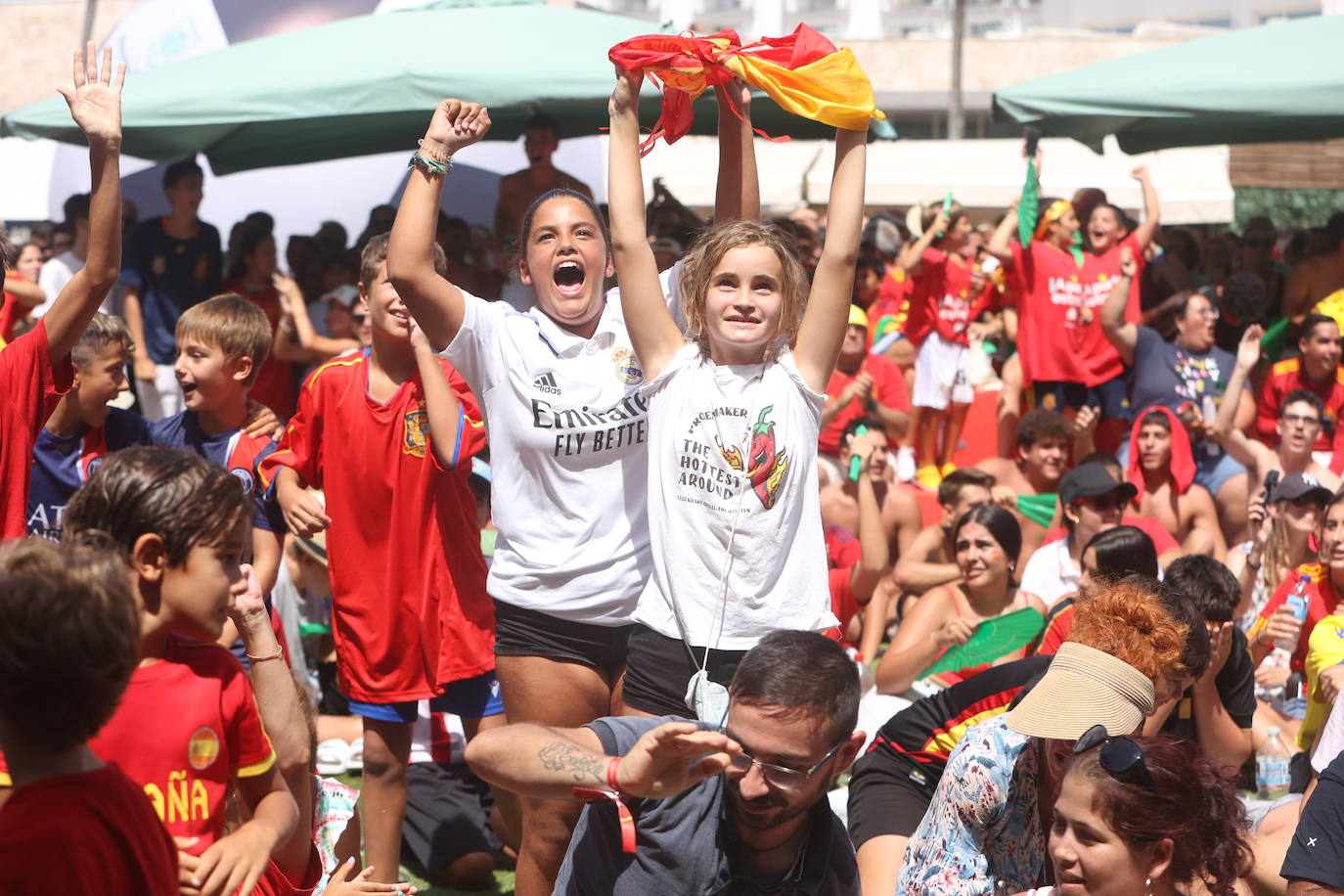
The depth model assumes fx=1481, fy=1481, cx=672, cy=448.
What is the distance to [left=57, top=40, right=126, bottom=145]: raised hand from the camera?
311 cm

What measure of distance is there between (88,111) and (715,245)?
53.5 inches

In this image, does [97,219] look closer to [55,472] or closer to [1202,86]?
[55,472]

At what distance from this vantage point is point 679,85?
11.2 ft

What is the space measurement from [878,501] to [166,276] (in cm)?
432

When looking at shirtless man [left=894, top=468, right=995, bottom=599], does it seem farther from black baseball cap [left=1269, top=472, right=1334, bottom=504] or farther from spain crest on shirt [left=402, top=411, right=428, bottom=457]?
spain crest on shirt [left=402, top=411, right=428, bottom=457]

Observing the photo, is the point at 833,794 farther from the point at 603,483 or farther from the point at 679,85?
the point at 679,85

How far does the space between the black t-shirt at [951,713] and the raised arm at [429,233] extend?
56.6 inches

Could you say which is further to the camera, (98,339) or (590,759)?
(98,339)

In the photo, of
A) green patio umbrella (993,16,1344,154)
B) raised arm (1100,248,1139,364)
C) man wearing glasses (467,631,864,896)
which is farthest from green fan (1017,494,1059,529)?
man wearing glasses (467,631,864,896)

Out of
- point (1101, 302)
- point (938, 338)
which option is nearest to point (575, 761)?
point (1101, 302)

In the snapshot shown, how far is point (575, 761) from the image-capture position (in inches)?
92.8

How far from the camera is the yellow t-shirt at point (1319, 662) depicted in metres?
4.30

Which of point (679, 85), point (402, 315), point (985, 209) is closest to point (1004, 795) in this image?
point (679, 85)

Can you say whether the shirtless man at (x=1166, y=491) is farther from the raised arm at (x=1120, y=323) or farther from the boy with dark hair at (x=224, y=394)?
the boy with dark hair at (x=224, y=394)
